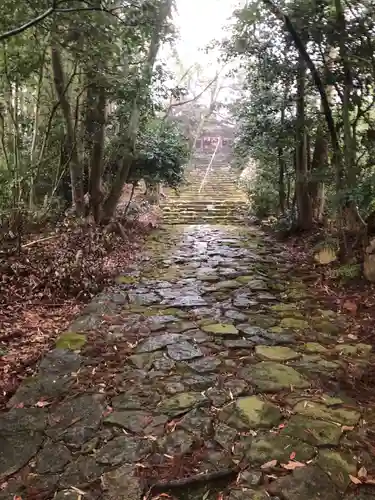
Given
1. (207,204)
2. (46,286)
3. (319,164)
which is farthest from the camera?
(207,204)

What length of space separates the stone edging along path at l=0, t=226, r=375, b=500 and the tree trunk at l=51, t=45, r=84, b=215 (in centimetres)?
255

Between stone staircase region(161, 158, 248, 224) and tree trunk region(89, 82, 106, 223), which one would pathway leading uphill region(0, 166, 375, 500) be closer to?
tree trunk region(89, 82, 106, 223)

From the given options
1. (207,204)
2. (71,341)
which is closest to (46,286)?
(71,341)

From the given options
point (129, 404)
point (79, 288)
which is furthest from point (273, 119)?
point (129, 404)

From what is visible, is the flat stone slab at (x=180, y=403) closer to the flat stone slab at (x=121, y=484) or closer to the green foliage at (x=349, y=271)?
the flat stone slab at (x=121, y=484)

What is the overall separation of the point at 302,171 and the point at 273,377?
18.0 ft

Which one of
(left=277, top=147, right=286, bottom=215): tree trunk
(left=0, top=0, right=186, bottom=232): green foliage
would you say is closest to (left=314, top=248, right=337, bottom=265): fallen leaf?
(left=277, top=147, right=286, bottom=215): tree trunk

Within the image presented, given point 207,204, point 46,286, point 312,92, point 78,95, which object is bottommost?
point 46,286

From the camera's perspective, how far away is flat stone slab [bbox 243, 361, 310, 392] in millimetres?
2865

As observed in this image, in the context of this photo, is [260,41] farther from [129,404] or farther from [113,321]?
[129,404]

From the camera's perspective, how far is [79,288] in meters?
4.90

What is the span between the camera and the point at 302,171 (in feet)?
25.1

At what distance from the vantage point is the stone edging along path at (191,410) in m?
2.01

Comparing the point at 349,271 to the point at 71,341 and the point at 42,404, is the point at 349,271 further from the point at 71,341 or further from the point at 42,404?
the point at 42,404
